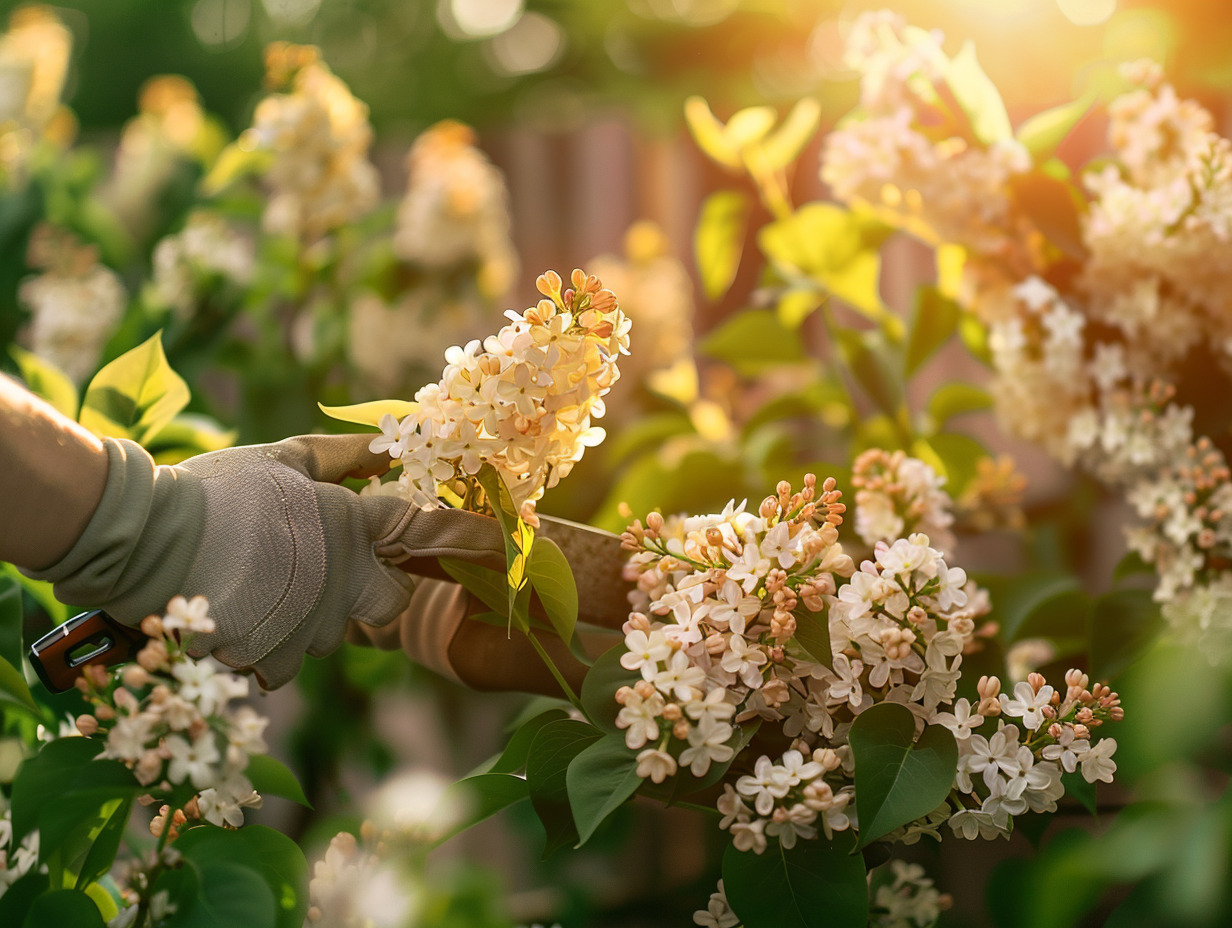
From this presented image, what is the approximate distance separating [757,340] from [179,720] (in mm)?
679

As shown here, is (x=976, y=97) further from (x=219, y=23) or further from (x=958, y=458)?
(x=219, y=23)

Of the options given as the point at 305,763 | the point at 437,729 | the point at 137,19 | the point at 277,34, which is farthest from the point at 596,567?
the point at 137,19

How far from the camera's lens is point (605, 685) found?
1.51 feet

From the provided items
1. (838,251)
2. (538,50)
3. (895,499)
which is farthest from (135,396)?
(538,50)

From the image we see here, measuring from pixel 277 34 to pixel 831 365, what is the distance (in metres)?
2.28

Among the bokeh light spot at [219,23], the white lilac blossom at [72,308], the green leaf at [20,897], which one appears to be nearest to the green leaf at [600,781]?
the green leaf at [20,897]

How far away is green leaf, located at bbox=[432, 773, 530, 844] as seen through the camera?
447 millimetres

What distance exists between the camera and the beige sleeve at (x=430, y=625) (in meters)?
0.53

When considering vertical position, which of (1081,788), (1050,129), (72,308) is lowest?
(72,308)

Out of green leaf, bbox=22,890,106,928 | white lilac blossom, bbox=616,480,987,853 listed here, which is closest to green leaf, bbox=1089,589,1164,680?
white lilac blossom, bbox=616,480,987,853

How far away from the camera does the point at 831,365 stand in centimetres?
102

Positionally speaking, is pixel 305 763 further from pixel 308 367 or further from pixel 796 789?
pixel 796 789

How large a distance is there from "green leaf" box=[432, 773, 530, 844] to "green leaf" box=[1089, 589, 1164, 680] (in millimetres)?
390

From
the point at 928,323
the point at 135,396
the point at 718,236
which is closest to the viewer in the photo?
the point at 135,396
